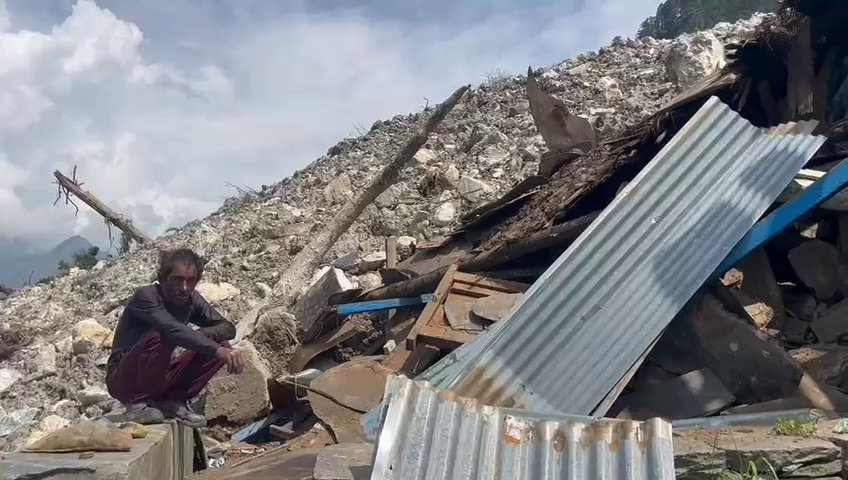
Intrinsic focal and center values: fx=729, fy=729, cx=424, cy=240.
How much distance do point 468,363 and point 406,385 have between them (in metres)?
0.87

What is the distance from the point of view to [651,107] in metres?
8.61

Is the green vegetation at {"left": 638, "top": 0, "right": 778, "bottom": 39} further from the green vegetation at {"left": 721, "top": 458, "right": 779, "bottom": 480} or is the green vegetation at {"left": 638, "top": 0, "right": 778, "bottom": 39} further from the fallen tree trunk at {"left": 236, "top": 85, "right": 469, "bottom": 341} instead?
the green vegetation at {"left": 721, "top": 458, "right": 779, "bottom": 480}

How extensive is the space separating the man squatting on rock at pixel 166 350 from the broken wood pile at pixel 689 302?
0.71m

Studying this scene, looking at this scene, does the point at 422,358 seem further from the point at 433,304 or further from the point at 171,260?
the point at 171,260

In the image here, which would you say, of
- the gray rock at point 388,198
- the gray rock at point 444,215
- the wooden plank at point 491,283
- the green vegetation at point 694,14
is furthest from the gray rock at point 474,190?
the green vegetation at point 694,14

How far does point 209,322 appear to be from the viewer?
408 centimetres

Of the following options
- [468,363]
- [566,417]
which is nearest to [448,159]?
[468,363]

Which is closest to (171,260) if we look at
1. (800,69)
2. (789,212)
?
(789,212)

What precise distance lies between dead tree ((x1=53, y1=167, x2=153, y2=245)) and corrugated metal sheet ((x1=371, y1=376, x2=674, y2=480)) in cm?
981

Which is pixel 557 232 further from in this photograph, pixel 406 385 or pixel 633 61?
pixel 633 61

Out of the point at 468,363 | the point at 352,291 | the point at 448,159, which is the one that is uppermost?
the point at 448,159

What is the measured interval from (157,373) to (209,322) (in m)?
0.44

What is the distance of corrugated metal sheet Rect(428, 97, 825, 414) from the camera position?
344 cm

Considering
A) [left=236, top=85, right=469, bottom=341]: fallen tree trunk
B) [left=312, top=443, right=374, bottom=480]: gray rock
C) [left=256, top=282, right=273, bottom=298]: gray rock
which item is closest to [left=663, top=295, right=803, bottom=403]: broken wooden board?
[left=312, top=443, right=374, bottom=480]: gray rock
